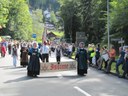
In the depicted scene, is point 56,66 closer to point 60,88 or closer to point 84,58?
point 84,58

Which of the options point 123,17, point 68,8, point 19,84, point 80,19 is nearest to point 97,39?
point 80,19

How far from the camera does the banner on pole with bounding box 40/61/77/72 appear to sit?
21766mm

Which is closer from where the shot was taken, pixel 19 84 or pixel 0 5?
pixel 19 84

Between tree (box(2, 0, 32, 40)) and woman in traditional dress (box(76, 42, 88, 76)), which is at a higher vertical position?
tree (box(2, 0, 32, 40))

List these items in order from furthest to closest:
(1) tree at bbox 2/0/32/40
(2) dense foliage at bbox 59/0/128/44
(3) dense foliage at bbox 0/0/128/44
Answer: (1) tree at bbox 2/0/32/40 < (3) dense foliage at bbox 0/0/128/44 < (2) dense foliage at bbox 59/0/128/44

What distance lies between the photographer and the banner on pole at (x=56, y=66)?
71.4 feet

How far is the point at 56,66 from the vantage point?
72.9 ft

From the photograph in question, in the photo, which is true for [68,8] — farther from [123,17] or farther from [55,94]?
[55,94]

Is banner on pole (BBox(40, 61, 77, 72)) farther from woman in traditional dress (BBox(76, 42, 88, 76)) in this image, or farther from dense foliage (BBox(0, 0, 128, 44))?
dense foliage (BBox(0, 0, 128, 44))

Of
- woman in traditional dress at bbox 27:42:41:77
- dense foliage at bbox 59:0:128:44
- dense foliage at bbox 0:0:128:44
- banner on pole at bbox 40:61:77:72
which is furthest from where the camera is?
dense foliage at bbox 0:0:128:44

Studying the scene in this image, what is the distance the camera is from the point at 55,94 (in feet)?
45.8

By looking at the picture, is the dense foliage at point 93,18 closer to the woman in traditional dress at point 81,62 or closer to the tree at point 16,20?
the woman in traditional dress at point 81,62

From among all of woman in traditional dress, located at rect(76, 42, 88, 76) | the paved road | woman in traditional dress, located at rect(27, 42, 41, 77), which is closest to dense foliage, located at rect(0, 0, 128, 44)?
woman in traditional dress, located at rect(76, 42, 88, 76)

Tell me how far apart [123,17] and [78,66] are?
55.2ft
